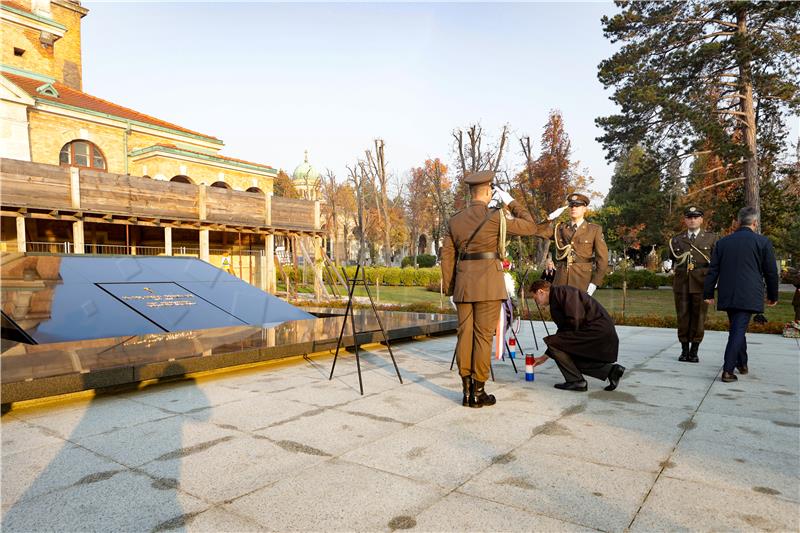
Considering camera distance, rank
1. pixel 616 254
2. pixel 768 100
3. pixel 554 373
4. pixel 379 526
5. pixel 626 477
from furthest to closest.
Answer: pixel 616 254
pixel 768 100
pixel 554 373
pixel 626 477
pixel 379 526

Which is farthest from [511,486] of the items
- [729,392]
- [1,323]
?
[1,323]

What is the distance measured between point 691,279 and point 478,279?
13.3 feet

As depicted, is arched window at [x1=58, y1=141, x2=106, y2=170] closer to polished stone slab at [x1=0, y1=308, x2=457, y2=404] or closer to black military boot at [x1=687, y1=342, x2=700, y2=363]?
polished stone slab at [x1=0, y1=308, x2=457, y2=404]

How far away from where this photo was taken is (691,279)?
22.4 feet

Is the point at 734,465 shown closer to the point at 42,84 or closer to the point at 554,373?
the point at 554,373

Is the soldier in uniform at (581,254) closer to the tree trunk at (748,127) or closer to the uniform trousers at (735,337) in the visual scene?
the uniform trousers at (735,337)

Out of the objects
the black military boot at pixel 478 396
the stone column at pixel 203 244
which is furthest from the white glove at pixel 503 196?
the stone column at pixel 203 244

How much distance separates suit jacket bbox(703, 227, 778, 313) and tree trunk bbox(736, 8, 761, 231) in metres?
15.7

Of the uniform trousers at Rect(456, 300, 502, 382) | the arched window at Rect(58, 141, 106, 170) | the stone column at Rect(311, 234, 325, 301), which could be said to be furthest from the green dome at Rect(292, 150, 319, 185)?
the uniform trousers at Rect(456, 300, 502, 382)

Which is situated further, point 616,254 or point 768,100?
point 616,254

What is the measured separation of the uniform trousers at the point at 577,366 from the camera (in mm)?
4938

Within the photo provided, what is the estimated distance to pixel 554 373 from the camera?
233 inches

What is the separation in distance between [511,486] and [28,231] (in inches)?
783

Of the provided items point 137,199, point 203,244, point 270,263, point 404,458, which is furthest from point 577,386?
point 270,263
